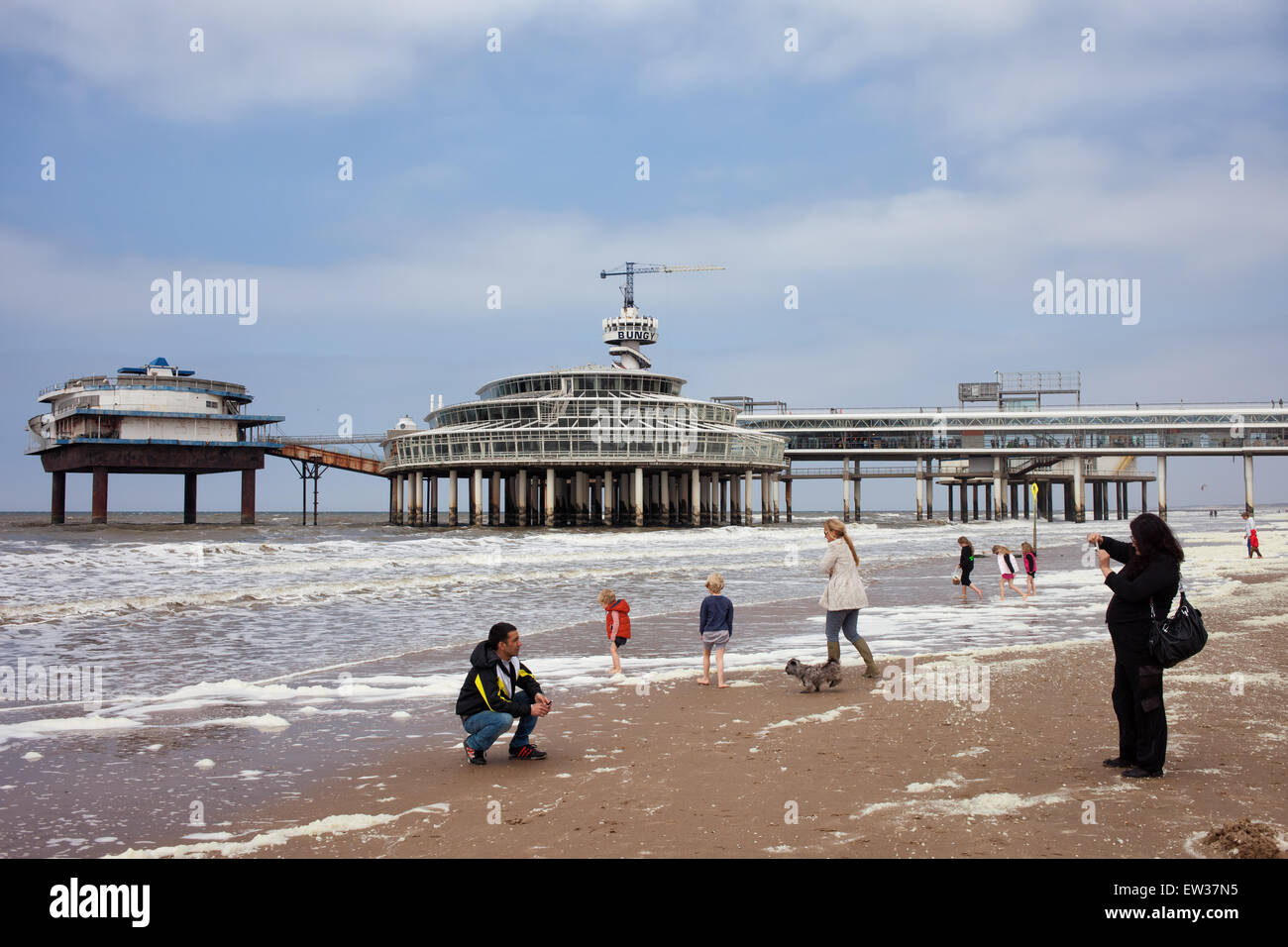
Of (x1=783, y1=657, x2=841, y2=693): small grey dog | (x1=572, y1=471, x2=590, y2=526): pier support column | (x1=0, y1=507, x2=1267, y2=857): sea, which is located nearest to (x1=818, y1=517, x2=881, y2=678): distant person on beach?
(x1=783, y1=657, x2=841, y2=693): small grey dog

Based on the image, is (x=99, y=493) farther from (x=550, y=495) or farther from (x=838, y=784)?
(x=838, y=784)

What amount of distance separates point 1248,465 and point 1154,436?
7499 millimetres

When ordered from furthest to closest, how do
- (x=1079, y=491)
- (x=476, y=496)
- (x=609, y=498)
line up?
(x=609, y=498)
(x=1079, y=491)
(x=476, y=496)

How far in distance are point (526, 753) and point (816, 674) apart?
11.8ft

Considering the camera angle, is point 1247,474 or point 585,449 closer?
point 585,449

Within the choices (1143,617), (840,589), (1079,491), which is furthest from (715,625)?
(1079,491)

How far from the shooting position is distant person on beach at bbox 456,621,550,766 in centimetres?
707

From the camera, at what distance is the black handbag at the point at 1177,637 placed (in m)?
5.55

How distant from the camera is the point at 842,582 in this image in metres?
9.83

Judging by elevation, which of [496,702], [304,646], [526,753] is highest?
[496,702]

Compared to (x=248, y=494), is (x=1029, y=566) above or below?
below

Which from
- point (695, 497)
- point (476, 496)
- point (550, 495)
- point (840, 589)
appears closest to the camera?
point (840, 589)
